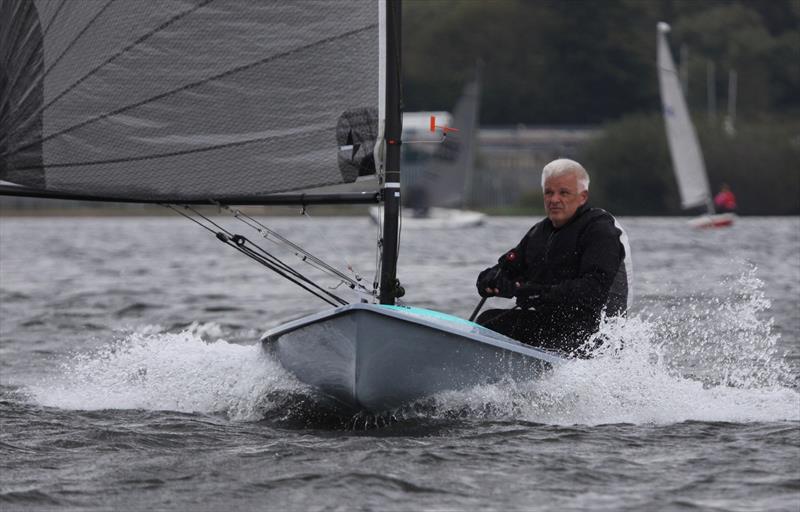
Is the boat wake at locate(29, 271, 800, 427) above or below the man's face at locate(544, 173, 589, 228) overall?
below

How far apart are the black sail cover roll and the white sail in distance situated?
3070 centimetres

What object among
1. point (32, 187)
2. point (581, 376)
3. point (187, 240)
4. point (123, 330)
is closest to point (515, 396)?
point (581, 376)

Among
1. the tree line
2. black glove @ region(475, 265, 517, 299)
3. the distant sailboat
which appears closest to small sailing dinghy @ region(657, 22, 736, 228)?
the distant sailboat

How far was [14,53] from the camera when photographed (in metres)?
7.59

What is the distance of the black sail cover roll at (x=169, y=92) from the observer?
294 inches

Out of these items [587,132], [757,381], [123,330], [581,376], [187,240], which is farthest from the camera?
[587,132]

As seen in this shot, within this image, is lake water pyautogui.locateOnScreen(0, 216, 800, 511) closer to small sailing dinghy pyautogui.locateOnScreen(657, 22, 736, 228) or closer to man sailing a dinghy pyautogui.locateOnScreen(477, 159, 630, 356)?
man sailing a dinghy pyautogui.locateOnScreen(477, 159, 630, 356)

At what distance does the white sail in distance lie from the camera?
125ft

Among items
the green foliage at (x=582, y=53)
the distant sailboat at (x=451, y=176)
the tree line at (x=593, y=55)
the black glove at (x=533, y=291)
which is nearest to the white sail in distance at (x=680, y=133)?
the distant sailboat at (x=451, y=176)

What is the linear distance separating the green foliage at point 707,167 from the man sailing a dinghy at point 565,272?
48451 mm

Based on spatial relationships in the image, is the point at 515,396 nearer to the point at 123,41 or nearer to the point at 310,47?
the point at 310,47

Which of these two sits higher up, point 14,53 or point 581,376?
point 14,53

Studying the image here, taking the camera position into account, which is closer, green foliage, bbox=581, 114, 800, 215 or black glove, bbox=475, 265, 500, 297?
black glove, bbox=475, 265, 500, 297

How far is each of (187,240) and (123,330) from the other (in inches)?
903
